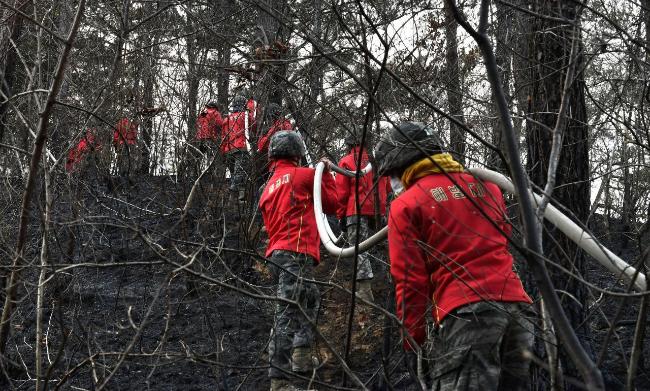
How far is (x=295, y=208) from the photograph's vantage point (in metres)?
6.38

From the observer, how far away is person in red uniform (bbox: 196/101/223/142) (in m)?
7.91

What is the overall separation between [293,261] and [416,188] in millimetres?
2843

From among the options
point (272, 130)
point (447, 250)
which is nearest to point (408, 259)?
point (447, 250)

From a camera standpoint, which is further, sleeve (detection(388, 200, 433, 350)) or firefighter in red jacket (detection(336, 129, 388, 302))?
firefighter in red jacket (detection(336, 129, 388, 302))

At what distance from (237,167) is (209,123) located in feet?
5.33

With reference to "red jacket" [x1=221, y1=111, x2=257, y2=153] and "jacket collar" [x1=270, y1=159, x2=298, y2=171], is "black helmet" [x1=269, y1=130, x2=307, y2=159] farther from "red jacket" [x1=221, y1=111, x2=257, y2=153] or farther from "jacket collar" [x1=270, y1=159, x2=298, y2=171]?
"red jacket" [x1=221, y1=111, x2=257, y2=153]

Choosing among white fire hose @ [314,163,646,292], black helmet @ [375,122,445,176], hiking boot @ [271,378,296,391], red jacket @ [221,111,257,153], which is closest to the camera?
white fire hose @ [314,163,646,292]

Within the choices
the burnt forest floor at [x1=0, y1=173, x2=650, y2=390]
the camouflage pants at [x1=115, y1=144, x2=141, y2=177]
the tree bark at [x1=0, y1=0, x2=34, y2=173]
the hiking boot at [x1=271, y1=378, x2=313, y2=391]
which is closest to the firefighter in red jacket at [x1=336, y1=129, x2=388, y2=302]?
the burnt forest floor at [x1=0, y1=173, x2=650, y2=390]

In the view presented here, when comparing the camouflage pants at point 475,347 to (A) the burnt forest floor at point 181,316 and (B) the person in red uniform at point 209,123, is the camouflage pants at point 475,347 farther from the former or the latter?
(B) the person in red uniform at point 209,123

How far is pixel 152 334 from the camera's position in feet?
27.0

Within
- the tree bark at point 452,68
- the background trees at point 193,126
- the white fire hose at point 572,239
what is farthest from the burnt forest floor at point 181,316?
the tree bark at point 452,68

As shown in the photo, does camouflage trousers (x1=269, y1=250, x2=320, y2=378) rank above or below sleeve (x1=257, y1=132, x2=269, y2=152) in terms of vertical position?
below

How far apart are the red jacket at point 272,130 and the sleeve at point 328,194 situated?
1.38 meters

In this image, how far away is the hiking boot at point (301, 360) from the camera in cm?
626
